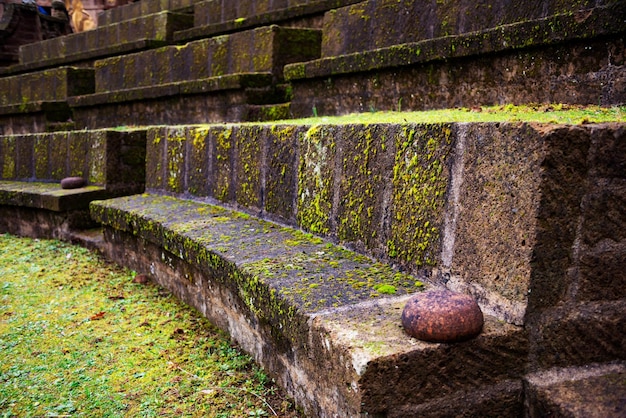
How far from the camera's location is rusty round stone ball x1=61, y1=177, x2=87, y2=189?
15.3ft

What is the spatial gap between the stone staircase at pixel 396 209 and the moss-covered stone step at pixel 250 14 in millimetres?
910

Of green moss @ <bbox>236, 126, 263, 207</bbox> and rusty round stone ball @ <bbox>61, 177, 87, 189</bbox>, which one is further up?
green moss @ <bbox>236, 126, 263, 207</bbox>

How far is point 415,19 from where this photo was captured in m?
3.42

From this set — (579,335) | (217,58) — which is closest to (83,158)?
(217,58)

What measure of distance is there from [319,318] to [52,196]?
358 cm

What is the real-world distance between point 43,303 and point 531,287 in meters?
2.82

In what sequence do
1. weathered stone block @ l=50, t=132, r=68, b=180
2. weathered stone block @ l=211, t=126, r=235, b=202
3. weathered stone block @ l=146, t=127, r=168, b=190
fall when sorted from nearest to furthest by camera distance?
weathered stone block @ l=211, t=126, r=235, b=202, weathered stone block @ l=146, t=127, r=168, b=190, weathered stone block @ l=50, t=132, r=68, b=180

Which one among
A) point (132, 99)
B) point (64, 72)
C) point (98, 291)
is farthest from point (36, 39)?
point (98, 291)

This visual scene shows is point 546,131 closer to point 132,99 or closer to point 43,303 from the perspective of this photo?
point 43,303

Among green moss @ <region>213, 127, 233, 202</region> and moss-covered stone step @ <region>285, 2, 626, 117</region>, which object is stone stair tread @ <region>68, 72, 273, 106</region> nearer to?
moss-covered stone step @ <region>285, 2, 626, 117</region>

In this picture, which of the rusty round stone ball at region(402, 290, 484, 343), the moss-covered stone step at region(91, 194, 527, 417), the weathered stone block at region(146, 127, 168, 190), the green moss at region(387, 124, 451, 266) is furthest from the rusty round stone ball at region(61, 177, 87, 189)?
the rusty round stone ball at region(402, 290, 484, 343)

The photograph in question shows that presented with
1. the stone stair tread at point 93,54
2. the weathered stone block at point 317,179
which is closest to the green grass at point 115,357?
the weathered stone block at point 317,179

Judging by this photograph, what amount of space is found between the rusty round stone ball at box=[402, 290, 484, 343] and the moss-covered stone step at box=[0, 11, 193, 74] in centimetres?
693

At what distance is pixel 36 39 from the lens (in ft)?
46.4
